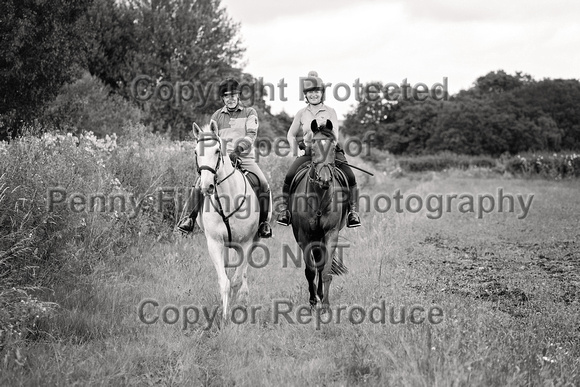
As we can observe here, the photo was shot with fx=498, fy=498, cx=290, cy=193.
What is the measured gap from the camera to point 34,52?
10.3 m

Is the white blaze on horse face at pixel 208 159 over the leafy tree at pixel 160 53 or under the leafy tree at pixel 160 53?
under

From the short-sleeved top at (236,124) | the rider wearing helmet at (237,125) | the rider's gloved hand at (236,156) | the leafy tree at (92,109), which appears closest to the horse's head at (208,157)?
the rider's gloved hand at (236,156)

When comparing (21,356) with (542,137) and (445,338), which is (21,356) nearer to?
(445,338)

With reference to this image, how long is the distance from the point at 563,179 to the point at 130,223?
128 ft

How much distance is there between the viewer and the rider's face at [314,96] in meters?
8.05

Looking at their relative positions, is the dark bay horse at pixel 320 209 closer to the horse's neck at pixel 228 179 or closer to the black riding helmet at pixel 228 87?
the horse's neck at pixel 228 179

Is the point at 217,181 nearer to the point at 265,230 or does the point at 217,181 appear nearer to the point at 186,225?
the point at 186,225

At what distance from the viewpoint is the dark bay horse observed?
22.9 ft

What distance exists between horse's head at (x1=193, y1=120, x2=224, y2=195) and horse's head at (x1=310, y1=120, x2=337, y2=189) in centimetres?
134

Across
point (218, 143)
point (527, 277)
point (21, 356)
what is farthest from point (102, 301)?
point (527, 277)

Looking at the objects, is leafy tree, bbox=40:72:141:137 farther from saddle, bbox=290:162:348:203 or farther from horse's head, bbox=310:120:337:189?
horse's head, bbox=310:120:337:189

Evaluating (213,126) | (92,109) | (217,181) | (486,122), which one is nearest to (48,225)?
(217,181)

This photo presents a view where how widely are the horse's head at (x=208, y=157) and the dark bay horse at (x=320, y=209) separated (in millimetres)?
1423

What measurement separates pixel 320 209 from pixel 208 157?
1.98 metres
